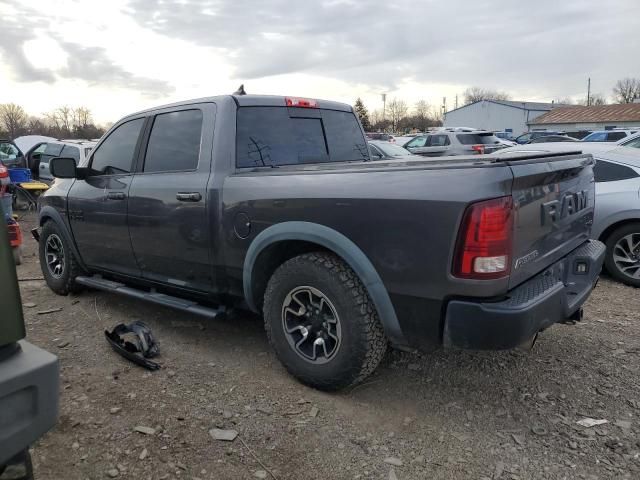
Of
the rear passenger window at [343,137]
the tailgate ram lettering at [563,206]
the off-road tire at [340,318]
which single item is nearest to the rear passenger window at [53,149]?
the rear passenger window at [343,137]

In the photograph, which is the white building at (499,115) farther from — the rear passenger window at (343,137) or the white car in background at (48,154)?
the rear passenger window at (343,137)

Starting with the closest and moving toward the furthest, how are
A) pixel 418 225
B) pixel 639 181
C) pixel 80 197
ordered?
pixel 418 225 → pixel 80 197 → pixel 639 181

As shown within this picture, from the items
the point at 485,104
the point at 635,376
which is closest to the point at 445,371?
the point at 635,376

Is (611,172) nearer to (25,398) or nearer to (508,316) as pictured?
(508,316)

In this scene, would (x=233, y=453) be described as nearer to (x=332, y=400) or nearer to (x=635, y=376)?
(x=332, y=400)

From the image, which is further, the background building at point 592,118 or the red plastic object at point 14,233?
the background building at point 592,118

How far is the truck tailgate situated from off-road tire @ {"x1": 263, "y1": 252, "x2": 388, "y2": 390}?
806 mm

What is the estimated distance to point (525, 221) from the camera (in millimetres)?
2510

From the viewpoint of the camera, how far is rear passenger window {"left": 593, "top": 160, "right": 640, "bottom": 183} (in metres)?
5.62

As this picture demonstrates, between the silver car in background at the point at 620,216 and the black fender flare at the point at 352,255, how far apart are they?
3274 millimetres

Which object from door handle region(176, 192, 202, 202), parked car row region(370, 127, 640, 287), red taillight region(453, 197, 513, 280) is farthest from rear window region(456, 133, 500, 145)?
red taillight region(453, 197, 513, 280)

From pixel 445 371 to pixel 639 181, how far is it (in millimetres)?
3711

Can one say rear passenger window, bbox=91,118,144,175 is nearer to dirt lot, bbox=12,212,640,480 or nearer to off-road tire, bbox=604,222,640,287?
dirt lot, bbox=12,212,640,480

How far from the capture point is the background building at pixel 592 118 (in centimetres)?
4994
